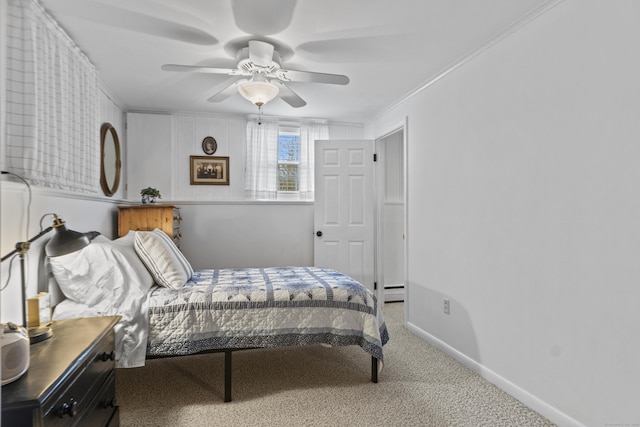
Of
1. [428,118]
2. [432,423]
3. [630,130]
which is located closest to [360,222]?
[428,118]

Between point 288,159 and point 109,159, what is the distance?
2.05 metres

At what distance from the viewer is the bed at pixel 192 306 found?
2.38 m

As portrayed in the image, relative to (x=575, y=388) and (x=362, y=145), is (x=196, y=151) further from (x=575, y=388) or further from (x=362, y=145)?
(x=575, y=388)

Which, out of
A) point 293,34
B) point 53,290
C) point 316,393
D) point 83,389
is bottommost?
point 316,393

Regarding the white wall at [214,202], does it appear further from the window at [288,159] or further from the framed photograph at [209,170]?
the window at [288,159]

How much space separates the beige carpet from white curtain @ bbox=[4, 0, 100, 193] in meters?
1.56

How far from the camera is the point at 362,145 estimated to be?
15.3 ft

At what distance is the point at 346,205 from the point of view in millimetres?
4660

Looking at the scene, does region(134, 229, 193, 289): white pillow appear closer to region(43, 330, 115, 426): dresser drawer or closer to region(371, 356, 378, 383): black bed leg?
region(43, 330, 115, 426): dresser drawer

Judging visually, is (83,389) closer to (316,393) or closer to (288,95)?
(316,393)

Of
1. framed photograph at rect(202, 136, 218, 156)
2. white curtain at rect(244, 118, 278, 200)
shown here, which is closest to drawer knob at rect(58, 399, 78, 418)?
white curtain at rect(244, 118, 278, 200)

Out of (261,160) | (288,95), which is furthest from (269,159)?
(288,95)

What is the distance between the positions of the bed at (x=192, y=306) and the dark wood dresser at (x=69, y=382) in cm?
40

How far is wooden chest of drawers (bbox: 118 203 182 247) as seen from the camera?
12.3 feet
